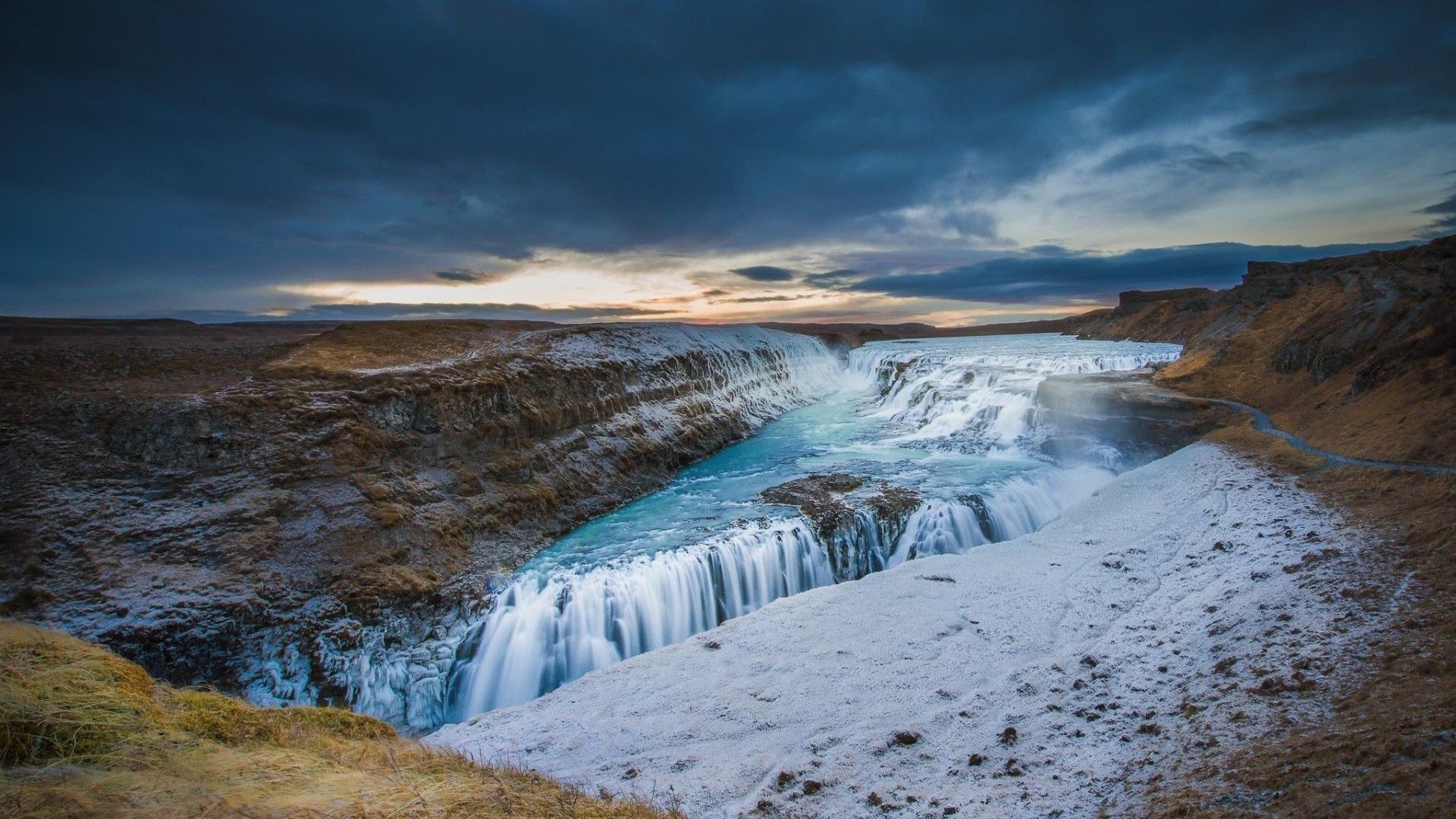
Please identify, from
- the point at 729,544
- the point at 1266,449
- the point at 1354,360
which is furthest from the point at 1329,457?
the point at 729,544

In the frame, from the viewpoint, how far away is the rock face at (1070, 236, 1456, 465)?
30.5 ft

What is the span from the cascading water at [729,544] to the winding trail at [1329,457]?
3.18m

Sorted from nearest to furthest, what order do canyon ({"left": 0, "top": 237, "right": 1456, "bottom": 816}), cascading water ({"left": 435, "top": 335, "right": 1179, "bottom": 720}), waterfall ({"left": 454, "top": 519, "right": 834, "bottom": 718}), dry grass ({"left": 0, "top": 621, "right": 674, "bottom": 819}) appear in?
dry grass ({"left": 0, "top": 621, "right": 674, "bottom": 819}) → canyon ({"left": 0, "top": 237, "right": 1456, "bottom": 816}) → waterfall ({"left": 454, "top": 519, "right": 834, "bottom": 718}) → cascading water ({"left": 435, "top": 335, "right": 1179, "bottom": 720})

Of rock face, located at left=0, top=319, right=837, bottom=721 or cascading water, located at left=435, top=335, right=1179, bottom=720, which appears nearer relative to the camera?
rock face, located at left=0, top=319, right=837, bottom=721

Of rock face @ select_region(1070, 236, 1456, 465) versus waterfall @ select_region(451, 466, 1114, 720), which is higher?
rock face @ select_region(1070, 236, 1456, 465)

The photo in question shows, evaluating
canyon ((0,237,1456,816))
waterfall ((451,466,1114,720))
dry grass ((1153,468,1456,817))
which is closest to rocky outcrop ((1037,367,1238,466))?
canyon ((0,237,1456,816))

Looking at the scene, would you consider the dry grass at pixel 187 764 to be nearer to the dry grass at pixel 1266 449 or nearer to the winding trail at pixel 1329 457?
the winding trail at pixel 1329 457

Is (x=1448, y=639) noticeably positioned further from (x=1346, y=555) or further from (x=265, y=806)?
(x=265, y=806)

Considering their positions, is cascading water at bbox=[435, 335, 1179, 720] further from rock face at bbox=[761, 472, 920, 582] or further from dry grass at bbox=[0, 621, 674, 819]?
dry grass at bbox=[0, 621, 674, 819]

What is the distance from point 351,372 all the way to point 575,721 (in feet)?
30.8

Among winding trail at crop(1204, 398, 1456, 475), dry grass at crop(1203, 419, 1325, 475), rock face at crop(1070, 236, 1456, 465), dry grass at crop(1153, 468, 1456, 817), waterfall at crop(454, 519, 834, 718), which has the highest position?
rock face at crop(1070, 236, 1456, 465)

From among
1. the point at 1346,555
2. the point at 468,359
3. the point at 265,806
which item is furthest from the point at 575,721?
the point at 468,359

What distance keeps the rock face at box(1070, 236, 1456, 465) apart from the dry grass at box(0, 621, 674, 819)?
11552 mm

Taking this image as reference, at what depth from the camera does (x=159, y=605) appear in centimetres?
748
